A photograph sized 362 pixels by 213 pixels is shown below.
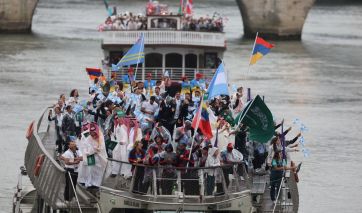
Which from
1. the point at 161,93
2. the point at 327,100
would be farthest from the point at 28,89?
the point at 161,93

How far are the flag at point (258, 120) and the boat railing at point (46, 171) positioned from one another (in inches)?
117

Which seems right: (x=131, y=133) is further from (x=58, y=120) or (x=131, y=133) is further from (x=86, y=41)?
(x=86, y=41)

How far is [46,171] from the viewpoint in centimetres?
1852

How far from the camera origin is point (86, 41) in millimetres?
60219

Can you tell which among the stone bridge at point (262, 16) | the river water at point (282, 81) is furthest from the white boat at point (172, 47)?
the stone bridge at point (262, 16)

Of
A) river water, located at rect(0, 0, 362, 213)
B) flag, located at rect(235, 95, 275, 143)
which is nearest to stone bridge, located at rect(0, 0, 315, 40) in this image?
river water, located at rect(0, 0, 362, 213)

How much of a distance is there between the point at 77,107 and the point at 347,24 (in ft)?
178

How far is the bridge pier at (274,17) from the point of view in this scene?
2655 inches

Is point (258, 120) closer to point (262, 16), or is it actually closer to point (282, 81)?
point (282, 81)

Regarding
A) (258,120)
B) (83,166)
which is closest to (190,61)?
(258,120)

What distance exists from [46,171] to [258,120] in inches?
135

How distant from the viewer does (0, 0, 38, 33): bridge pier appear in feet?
211

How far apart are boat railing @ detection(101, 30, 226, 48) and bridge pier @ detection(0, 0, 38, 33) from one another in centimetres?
2868

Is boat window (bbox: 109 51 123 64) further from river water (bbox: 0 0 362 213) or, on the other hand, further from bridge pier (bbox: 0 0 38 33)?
bridge pier (bbox: 0 0 38 33)
